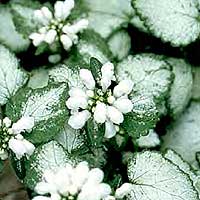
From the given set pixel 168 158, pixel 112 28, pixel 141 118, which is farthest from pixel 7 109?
pixel 112 28

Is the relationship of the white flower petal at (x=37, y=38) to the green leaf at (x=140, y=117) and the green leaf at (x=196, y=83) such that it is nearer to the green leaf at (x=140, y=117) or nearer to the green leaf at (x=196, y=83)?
the green leaf at (x=140, y=117)

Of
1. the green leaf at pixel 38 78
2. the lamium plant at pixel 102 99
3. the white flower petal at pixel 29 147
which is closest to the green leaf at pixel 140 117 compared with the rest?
the lamium plant at pixel 102 99

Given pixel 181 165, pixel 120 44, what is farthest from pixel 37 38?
pixel 181 165

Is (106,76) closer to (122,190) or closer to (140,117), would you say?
(140,117)

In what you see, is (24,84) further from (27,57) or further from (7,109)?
(27,57)

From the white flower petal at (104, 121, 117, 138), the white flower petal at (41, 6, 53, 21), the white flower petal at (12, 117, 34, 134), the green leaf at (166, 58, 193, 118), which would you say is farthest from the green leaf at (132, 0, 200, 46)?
the white flower petal at (12, 117, 34, 134)

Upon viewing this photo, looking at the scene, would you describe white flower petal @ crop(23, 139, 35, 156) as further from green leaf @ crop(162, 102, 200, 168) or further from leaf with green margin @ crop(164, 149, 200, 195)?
green leaf @ crop(162, 102, 200, 168)
